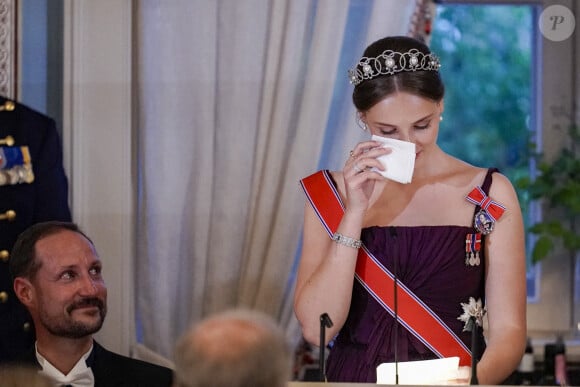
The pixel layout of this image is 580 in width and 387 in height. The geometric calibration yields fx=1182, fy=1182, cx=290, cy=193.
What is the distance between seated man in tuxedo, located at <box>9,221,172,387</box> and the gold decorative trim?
747 millimetres

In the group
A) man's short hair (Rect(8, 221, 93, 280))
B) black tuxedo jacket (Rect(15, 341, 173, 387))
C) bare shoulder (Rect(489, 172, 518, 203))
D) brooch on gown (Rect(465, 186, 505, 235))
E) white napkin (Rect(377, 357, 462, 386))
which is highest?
bare shoulder (Rect(489, 172, 518, 203))

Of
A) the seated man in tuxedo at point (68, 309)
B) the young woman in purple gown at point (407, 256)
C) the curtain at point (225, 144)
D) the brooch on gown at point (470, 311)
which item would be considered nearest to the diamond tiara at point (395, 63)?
the young woman in purple gown at point (407, 256)

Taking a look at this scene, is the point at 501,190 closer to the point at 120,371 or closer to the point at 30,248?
the point at 120,371

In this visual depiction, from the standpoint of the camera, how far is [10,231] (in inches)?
133

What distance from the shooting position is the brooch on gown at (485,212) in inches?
104

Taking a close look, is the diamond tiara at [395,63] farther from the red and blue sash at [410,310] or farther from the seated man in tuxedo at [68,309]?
the seated man in tuxedo at [68,309]

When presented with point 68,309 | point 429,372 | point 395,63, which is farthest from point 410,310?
point 68,309

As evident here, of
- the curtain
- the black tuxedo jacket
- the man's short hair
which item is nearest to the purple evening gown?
the black tuxedo jacket

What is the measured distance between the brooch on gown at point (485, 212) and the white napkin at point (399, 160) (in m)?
0.18

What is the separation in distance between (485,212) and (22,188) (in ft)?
4.67

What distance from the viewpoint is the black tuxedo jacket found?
2.90 meters

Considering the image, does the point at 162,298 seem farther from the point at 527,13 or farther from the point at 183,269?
the point at 527,13

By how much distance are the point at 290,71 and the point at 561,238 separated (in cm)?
102

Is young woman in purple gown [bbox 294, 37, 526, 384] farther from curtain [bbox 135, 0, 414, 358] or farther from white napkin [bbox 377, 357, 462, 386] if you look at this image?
curtain [bbox 135, 0, 414, 358]
